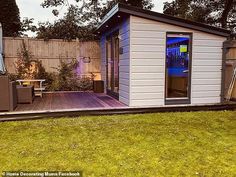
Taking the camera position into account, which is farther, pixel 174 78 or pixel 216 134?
pixel 174 78

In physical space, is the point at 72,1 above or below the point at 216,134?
above

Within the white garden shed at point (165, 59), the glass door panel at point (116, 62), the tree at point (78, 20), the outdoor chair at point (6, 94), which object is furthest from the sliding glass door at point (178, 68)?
the tree at point (78, 20)

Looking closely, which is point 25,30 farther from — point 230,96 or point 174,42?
point 230,96

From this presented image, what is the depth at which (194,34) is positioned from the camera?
7.42 metres

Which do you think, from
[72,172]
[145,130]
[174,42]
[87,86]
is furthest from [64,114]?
[87,86]

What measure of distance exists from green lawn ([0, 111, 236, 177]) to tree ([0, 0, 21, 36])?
31.0 feet

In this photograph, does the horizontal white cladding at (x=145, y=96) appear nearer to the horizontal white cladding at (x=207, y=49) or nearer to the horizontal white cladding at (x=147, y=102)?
the horizontal white cladding at (x=147, y=102)

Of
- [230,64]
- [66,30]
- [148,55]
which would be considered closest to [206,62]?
[230,64]

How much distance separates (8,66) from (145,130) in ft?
24.5

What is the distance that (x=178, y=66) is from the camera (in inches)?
320

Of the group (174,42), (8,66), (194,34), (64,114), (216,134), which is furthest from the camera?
(8,66)

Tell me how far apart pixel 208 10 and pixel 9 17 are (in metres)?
11.0

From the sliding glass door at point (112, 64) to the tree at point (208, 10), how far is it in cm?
707

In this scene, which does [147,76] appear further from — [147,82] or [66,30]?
[66,30]
